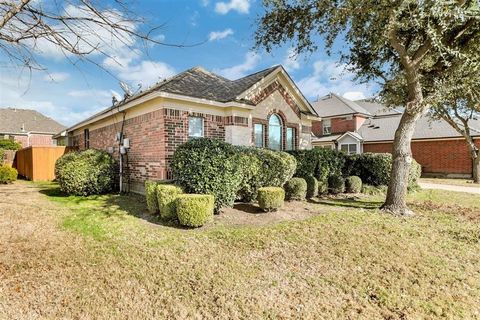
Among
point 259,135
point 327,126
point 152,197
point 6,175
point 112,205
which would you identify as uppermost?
point 327,126

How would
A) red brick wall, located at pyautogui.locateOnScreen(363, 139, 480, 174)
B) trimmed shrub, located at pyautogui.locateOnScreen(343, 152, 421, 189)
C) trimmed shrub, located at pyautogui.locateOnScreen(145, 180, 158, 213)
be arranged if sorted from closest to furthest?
trimmed shrub, located at pyautogui.locateOnScreen(145, 180, 158, 213) → trimmed shrub, located at pyautogui.locateOnScreen(343, 152, 421, 189) → red brick wall, located at pyautogui.locateOnScreen(363, 139, 480, 174)

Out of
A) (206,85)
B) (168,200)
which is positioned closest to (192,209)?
(168,200)

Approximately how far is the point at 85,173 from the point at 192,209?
5990mm

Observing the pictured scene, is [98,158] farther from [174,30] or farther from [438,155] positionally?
[438,155]

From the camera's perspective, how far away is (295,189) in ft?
30.8

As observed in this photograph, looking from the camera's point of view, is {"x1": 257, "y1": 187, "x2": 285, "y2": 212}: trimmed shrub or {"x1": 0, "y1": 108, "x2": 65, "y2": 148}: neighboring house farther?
{"x1": 0, "y1": 108, "x2": 65, "y2": 148}: neighboring house

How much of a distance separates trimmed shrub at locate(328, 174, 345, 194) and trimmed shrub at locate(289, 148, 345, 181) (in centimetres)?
24

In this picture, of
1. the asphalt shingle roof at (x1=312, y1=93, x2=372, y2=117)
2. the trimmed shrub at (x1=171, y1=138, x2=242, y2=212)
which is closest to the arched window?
the trimmed shrub at (x1=171, y1=138, x2=242, y2=212)

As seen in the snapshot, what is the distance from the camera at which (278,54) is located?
33.5ft

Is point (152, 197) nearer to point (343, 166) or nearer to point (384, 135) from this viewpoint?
point (343, 166)

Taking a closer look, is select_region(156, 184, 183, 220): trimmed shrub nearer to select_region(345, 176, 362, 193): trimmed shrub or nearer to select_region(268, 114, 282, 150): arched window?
select_region(268, 114, 282, 150): arched window

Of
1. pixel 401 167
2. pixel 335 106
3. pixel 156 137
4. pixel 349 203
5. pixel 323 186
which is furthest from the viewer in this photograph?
pixel 335 106

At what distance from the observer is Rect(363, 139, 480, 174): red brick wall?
20594mm

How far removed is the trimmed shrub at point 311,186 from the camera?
10.2 metres
